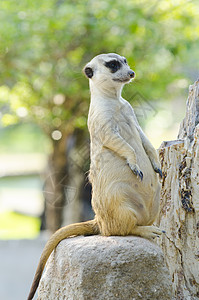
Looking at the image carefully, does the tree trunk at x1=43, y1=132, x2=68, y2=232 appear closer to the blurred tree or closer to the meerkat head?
the blurred tree

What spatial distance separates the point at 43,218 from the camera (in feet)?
30.9

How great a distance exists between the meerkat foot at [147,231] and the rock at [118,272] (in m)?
0.08

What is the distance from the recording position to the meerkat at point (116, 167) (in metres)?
2.73

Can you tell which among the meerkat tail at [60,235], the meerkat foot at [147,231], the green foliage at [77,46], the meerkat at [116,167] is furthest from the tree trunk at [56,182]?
the meerkat foot at [147,231]

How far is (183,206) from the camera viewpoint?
123 inches

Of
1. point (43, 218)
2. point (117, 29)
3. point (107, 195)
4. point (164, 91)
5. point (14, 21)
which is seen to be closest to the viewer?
point (107, 195)

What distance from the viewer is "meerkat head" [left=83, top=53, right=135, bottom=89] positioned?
9.14 ft

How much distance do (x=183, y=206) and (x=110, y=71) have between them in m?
1.09

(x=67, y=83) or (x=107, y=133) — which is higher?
(x=67, y=83)

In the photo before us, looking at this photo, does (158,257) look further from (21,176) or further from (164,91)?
(21,176)

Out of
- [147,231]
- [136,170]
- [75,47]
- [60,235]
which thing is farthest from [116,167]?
[75,47]

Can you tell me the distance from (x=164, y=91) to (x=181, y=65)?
52cm

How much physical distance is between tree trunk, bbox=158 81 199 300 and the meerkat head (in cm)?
66

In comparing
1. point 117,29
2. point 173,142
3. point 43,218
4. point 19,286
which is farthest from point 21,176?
point 173,142
